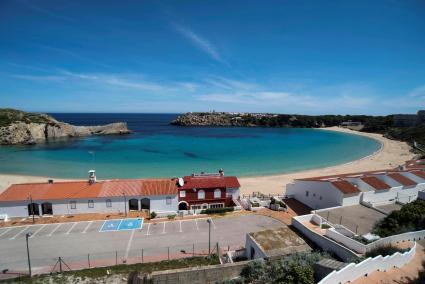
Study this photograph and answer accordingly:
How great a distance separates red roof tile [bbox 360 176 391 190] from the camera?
2576cm

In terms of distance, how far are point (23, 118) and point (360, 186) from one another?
11174 centimetres

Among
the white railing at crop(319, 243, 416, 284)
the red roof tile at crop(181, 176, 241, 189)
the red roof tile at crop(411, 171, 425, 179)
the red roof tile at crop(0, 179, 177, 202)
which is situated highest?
the red roof tile at crop(411, 171, 425, 179)

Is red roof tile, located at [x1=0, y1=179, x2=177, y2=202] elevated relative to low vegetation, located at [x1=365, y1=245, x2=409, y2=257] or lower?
lower

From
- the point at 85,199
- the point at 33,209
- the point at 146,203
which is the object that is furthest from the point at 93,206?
the point at 33,209

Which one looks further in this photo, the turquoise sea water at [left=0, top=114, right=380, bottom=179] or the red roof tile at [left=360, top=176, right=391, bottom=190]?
the turquoise sea water at [left=0, top=114, right=380, bottom=179]

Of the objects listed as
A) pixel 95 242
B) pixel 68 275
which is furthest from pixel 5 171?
pixel 68 275

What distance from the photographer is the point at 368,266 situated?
12.5 meters

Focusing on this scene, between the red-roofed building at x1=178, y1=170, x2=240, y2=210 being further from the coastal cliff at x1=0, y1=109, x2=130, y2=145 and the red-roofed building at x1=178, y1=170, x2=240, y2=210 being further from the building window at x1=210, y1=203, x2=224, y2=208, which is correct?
the coastal cliff at x1=0, y1=109, x2=130, y2=145

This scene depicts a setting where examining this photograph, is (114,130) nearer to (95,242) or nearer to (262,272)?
(95,242)

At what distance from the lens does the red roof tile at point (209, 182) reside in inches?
1178

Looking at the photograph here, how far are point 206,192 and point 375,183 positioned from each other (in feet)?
56.4

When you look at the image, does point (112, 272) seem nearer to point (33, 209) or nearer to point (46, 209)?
point (46, 209)

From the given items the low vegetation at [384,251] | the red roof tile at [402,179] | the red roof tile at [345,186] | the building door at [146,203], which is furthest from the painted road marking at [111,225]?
the red roof tile at [402,179]

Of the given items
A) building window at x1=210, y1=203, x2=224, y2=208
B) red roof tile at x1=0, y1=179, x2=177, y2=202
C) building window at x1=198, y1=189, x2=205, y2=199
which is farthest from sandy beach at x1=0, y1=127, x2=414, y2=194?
red roof tile at x1=0, y1=179, x2=177, y2=202
